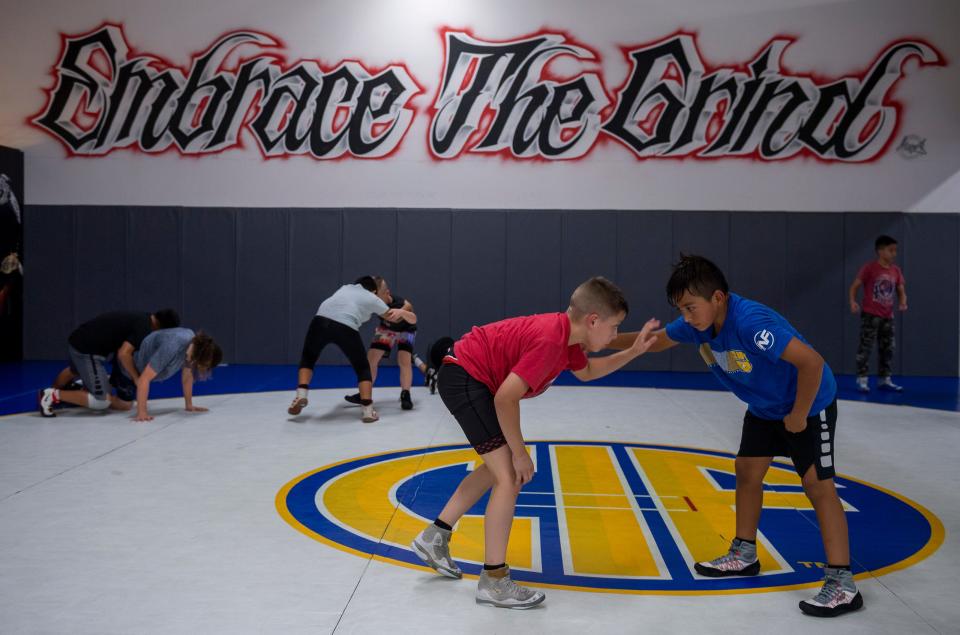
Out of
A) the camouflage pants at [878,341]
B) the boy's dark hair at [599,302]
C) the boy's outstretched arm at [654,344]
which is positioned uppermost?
the boy's dark hair at [599,302]

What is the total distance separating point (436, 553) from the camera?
12.3ft

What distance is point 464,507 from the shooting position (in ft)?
12.7

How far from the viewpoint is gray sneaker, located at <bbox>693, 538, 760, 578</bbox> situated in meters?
3.80

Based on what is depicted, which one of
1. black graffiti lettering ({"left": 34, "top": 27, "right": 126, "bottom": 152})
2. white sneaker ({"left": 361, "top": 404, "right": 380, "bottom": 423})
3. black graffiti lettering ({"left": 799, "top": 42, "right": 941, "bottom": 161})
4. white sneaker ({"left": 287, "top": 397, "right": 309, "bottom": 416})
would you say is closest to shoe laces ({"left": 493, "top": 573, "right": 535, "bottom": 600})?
white sneaker ({"left": 361, "top": 404, "right": 380, "bottom": 423})

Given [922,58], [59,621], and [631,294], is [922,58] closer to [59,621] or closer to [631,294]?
[631,294]

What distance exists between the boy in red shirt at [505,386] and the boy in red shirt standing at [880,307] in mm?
8288

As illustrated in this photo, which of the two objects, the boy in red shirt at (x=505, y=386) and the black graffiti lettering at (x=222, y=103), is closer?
the boy in red shirt at (x=505, y=386)

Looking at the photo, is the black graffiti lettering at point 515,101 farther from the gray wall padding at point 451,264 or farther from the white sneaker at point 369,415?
the white sneaker at point 369,415

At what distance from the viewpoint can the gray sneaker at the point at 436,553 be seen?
→ 3.75m

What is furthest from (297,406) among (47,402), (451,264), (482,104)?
(482,104)

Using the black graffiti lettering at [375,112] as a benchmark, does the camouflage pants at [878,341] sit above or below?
below

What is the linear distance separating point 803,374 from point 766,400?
34 centimetres

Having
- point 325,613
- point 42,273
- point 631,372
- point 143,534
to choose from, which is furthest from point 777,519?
point 42,273

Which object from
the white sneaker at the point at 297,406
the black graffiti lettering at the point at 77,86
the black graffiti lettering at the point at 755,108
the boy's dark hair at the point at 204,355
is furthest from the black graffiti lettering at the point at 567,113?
the boy's dark hair at the point at 204,355
